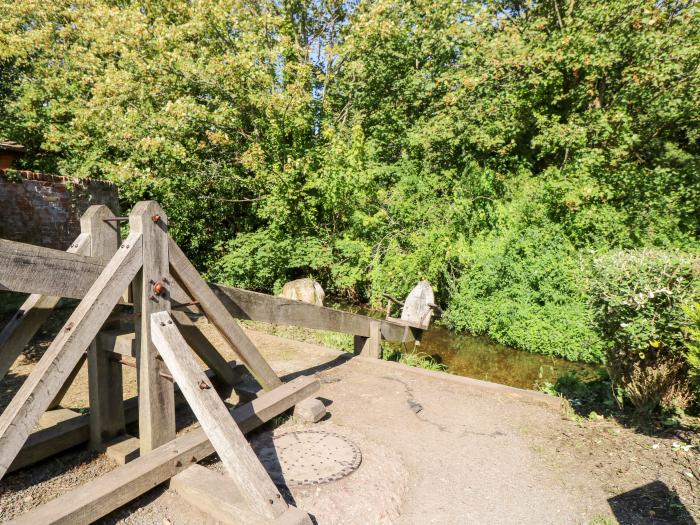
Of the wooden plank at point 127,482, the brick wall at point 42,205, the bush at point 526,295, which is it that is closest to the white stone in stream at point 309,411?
the wooden plank at point 127,482

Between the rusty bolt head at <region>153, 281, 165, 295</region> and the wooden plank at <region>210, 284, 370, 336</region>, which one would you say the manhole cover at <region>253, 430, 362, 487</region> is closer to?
the wooden plank at <region>210, 284, 370, 336</region>

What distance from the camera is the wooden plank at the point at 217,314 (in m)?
2.74

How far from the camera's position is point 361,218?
1171 cm

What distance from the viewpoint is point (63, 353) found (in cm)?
214

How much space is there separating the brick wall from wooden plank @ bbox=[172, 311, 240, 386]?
574 centimetres

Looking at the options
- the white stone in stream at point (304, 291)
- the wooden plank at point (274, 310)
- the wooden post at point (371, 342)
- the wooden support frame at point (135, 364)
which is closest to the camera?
the wooden support frame at point (135, 364)

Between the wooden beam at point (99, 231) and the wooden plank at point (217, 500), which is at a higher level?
the wooden beam at point (99, 231)

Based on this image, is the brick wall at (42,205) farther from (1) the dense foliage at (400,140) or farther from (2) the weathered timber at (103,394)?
(2) the weathered timber at (103,394)

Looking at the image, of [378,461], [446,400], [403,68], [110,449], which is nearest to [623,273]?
[446,400]

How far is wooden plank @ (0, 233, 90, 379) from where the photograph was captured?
265 cm

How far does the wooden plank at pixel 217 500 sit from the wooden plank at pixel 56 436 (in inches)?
35.8

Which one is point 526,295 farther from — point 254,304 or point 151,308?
point 151,308

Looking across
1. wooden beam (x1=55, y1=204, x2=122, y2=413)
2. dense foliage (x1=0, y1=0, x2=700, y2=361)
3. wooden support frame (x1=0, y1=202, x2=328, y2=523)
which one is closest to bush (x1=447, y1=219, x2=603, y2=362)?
dense foliage (x1=0, y1=0, x2=700, y2=361)

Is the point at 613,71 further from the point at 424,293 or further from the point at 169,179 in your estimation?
the point at 169,179
